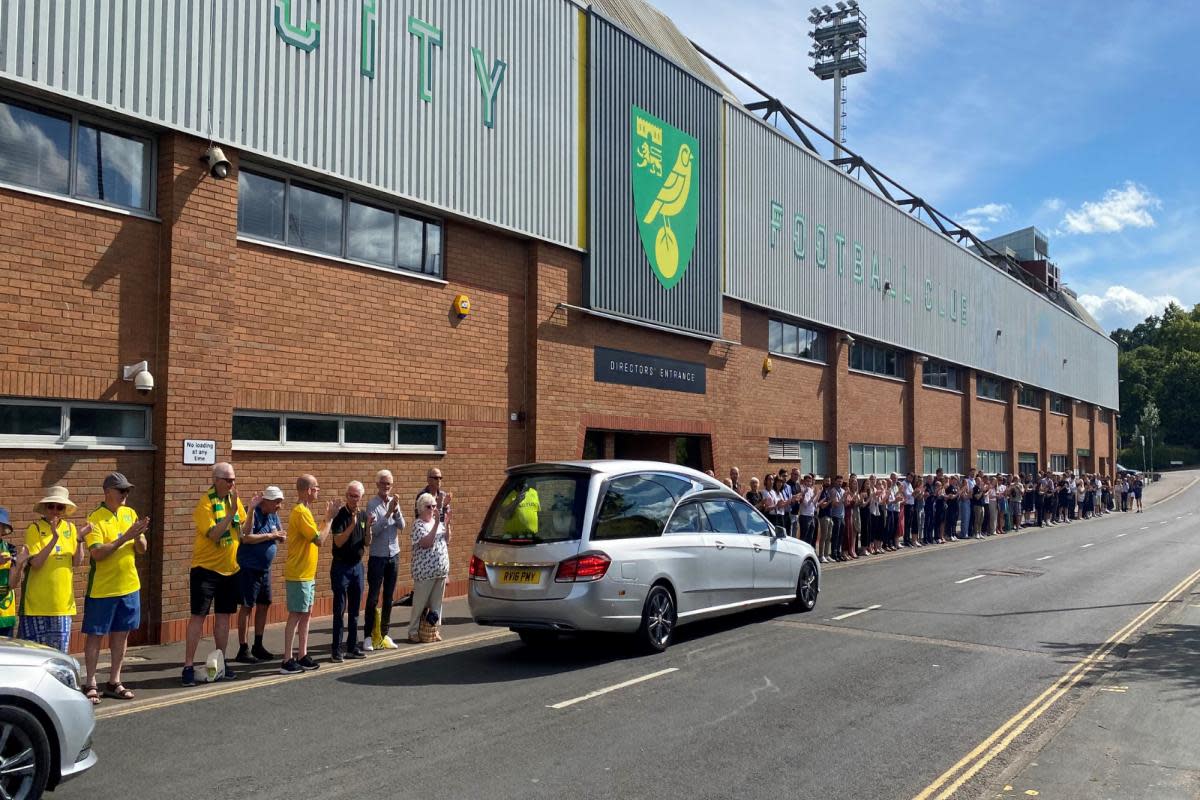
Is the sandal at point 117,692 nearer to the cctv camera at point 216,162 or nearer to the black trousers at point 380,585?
the black trousers at point 380,585

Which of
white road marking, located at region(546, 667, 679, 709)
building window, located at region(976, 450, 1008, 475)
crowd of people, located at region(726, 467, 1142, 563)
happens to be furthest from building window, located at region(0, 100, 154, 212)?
building window, located at region(976, 450, 1008, 475)

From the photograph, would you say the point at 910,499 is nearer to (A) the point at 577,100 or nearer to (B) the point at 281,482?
(A) the point at 577,100

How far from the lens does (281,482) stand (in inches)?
442

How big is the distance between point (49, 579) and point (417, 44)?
8.87 metres

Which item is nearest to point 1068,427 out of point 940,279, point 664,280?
point 940,279

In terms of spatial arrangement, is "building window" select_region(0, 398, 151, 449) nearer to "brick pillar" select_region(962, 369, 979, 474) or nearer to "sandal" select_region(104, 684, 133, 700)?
"sandal" select_region(104, 684, 133, 700)

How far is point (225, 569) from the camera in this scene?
8.23 m

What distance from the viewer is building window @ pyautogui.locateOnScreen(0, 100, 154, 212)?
29.7ft

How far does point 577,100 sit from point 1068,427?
135 ft

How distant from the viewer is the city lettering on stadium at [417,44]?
37.1 ft

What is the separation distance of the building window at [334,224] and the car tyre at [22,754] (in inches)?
286

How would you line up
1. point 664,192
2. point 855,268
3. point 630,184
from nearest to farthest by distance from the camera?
point 630,184 < point 664,192 < point 855,268

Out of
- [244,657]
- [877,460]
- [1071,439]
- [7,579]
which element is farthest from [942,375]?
[7,579]

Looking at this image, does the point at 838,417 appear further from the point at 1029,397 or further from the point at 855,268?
the point at 1029,397
